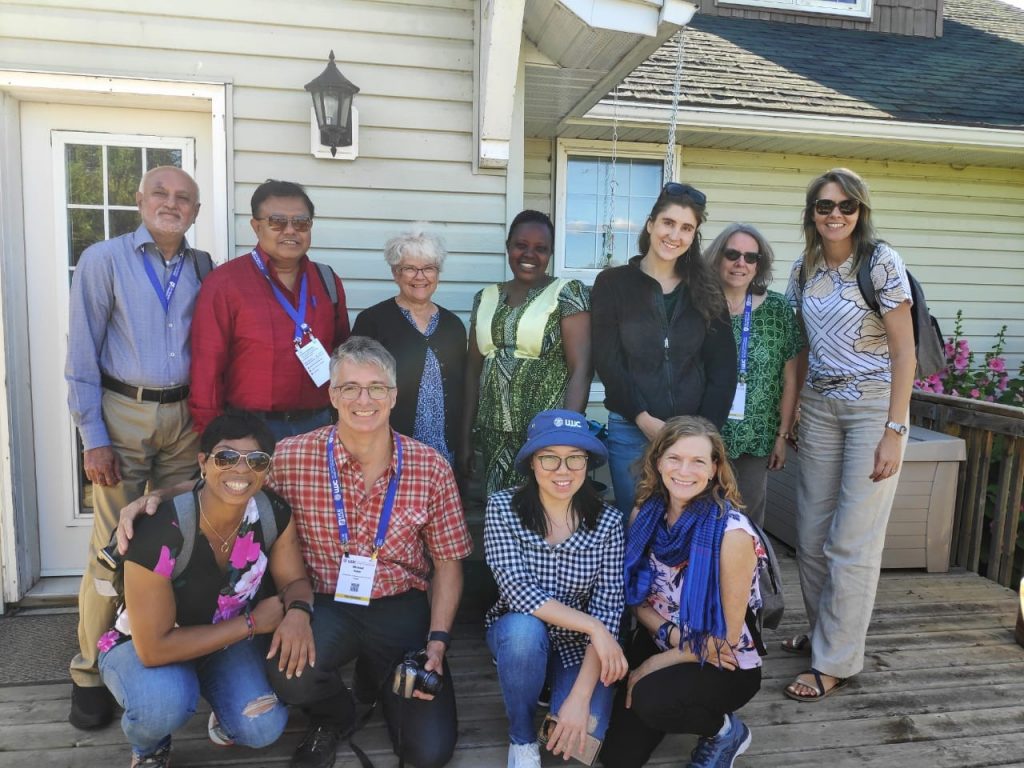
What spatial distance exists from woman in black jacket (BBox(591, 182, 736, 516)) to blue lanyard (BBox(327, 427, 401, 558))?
2.75 ft

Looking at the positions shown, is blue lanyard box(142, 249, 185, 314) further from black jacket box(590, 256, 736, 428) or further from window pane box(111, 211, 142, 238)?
black jacket box(590, 256, 736, 428)

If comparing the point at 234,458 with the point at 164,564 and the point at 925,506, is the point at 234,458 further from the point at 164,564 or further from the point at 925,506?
the point at 925,506

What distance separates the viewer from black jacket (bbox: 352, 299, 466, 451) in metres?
2.63

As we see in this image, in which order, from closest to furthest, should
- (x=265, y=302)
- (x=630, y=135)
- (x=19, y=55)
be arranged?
(x=265, y=302) → (x=19, y=55) → (x=630, y=135)

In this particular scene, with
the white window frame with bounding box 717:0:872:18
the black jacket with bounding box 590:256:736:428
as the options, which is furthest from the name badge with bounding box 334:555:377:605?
the white window frame with bounding box 717:0:872:18

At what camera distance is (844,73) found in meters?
5.70

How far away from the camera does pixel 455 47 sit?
3.19m

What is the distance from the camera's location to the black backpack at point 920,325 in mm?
2439

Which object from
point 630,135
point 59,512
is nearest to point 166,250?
point 59,512

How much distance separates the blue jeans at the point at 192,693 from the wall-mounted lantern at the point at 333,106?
206 cm

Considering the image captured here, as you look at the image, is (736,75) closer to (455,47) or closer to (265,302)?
(455,47)

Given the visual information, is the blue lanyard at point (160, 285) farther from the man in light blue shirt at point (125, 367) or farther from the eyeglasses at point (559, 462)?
the eyeglasses at point (559, 462)

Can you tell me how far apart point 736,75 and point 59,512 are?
5.16 meters

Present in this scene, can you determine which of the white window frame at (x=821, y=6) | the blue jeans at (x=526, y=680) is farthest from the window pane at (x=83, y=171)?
the white window frame at (x=821, y=6)
